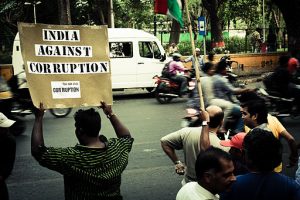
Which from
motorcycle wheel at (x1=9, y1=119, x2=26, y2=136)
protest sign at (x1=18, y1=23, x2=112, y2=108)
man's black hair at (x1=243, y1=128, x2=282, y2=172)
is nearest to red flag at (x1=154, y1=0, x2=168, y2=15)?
protest sign at (x1=18, y1=23, x2=112, y2=108)

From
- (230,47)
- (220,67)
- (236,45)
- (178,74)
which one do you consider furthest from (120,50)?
(230,47)

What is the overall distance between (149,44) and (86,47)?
42.9 feet

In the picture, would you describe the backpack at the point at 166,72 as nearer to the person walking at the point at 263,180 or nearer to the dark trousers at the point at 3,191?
the dark trousers at the point at 3,191

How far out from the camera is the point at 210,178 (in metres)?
2.55

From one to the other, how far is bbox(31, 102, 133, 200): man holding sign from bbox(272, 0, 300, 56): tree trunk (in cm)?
1535

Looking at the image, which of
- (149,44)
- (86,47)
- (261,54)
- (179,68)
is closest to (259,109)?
(86,47)

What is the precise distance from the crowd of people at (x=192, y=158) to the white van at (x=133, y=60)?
39.4 ft

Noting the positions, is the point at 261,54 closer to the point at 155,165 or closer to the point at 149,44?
the point at 149,44

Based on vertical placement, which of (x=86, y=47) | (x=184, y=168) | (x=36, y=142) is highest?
(x=86, y=47)

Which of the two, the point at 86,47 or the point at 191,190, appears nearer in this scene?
the point at 191,190

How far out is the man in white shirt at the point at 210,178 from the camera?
2551 millimetres

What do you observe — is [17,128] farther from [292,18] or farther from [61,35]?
[292,18]

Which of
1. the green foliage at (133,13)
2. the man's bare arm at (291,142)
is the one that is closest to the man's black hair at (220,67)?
the man's bare arm at (291,142)

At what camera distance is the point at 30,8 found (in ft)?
123
